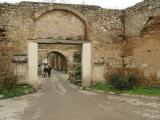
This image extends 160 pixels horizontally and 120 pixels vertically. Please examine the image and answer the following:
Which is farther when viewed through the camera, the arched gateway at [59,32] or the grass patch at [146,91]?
the arched gateway at [59,32]

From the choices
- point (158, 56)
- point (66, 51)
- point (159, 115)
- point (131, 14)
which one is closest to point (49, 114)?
point (159, 115)

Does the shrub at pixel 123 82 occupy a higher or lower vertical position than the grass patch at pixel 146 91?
higher

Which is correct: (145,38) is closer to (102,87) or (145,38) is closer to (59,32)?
(102,87)

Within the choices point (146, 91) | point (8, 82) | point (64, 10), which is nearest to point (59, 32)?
point (64, 10)

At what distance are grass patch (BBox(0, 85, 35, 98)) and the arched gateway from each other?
71cm

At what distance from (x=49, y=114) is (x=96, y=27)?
27.3 ft

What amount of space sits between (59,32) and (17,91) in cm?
408

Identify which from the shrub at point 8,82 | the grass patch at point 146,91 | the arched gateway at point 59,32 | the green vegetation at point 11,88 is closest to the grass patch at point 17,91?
the green vegetation at point 11,88

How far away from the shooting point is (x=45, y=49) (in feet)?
116

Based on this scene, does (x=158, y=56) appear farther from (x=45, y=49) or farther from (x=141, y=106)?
(x=45, y=49)

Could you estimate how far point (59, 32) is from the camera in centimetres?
1597

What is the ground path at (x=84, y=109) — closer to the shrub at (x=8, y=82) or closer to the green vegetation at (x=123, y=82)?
the shrub at (x=8, y=82)

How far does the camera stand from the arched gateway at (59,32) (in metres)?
15.5

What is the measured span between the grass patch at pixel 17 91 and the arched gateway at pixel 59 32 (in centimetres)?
71
